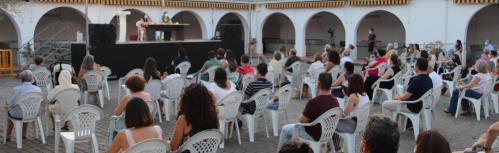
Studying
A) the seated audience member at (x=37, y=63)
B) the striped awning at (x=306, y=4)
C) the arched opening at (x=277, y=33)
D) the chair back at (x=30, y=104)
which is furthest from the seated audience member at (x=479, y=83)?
the arched opening at (x=277, y=33)

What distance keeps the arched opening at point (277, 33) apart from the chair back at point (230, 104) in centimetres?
2282

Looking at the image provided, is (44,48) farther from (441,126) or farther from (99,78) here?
(441,126)

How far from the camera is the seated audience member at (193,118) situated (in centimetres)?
492

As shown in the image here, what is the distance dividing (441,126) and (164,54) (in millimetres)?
10918

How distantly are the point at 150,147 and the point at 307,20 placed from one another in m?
21.7

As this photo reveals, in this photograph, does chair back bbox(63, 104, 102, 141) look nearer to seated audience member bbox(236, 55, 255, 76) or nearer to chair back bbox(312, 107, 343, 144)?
chair back bbox(312, 107, 343, 144)

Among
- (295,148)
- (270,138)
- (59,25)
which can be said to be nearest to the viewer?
(295,148)

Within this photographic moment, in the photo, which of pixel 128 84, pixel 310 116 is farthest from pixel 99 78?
pixel 310 116

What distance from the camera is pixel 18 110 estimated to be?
731 cm

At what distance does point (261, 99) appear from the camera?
7754mm

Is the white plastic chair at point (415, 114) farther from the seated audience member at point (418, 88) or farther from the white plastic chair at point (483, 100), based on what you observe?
the white plastic chair at point (483, 100)

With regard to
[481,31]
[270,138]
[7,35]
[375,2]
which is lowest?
[270,138]

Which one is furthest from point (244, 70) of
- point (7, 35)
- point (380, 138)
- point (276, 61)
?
point (7, 35)

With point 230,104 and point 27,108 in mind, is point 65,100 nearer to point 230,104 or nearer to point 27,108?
point 27,108
